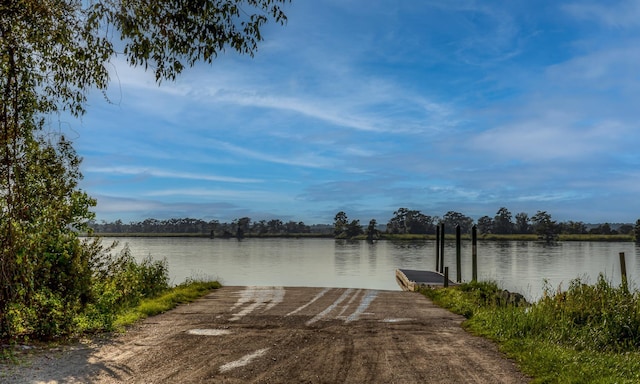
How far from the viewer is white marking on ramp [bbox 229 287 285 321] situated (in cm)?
1477

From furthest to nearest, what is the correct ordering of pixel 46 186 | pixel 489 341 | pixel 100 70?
pixel 46 186 < pixel 100 70 < pixel 489 341

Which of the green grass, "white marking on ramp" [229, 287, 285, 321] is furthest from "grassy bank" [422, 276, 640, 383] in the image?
the green grass

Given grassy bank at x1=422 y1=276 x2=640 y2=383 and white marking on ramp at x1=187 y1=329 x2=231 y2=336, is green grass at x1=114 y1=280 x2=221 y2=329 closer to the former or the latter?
white marking on ramp at x1=187 y1=329 x2=231 y2=336

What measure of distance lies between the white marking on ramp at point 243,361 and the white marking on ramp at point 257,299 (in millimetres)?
3794

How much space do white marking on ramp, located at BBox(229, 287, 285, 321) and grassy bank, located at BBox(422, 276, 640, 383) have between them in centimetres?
571

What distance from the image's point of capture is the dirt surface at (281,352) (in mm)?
8109

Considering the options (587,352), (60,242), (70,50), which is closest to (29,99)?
(70,50)

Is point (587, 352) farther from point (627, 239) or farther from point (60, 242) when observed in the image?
point (627, 239)

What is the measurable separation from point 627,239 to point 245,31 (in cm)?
16257

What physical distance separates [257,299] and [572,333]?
9754 mm

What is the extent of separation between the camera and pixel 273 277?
1766 inches

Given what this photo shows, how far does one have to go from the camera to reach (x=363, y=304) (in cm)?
1659

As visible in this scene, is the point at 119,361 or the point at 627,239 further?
the point at 627,239

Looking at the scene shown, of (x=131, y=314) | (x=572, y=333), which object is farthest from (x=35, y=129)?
(x=572, y=333)
